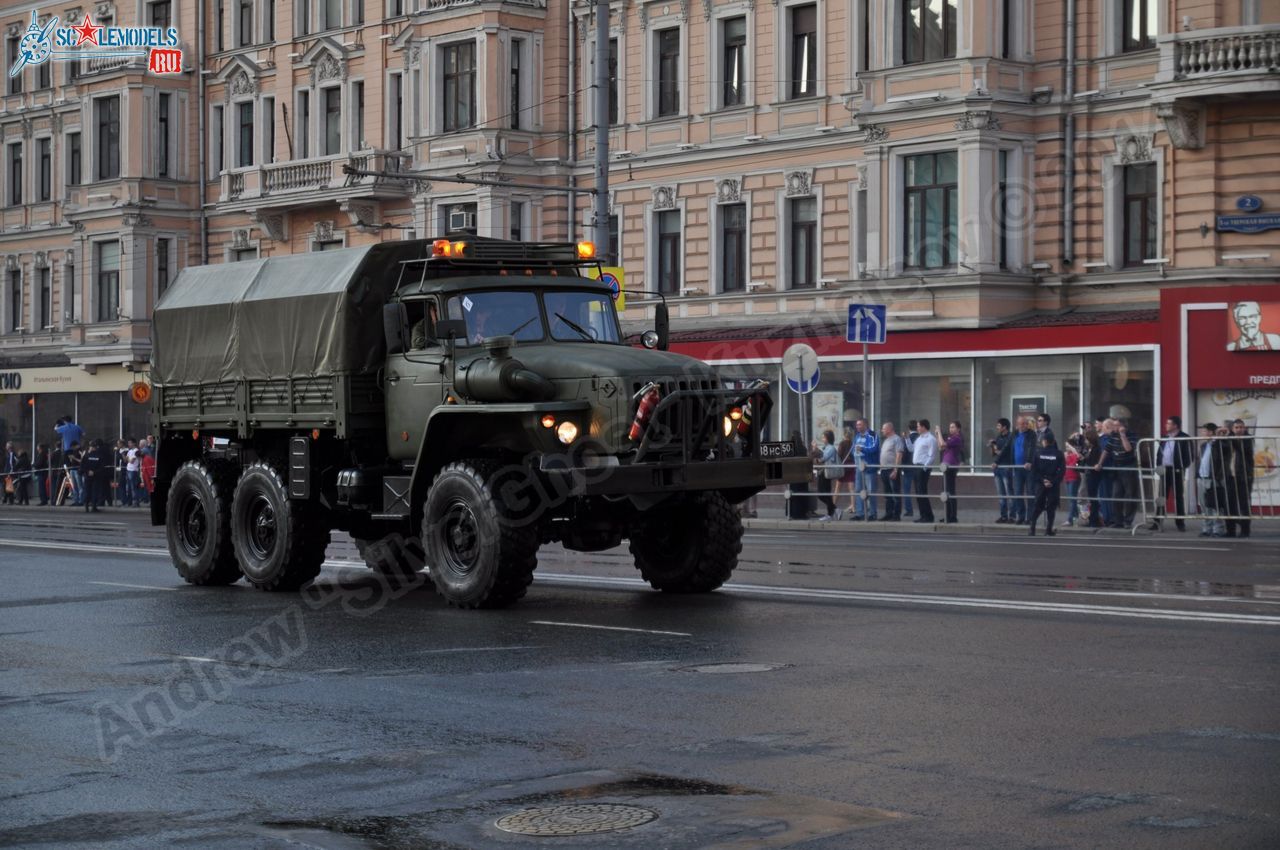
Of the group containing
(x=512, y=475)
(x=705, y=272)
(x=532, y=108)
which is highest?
(x=532, y=108)

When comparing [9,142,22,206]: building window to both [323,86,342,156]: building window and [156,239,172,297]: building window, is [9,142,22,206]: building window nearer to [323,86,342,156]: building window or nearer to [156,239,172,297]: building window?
[156,239,172,297]: building window

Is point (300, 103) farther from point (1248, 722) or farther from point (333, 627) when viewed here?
point (1248, 722)

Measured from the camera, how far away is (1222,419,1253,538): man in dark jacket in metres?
26.1

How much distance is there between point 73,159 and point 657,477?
49069 millimetres

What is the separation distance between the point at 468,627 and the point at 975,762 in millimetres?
6529

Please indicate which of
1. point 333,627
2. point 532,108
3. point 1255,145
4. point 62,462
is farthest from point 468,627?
point 62,462

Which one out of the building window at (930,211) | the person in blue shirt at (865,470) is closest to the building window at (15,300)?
the building window at (930,211)

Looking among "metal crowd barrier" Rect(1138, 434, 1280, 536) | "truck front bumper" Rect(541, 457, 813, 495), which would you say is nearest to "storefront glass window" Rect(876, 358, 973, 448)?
"metal crowd barrier" Rect(1138, 434, 1280, 536)

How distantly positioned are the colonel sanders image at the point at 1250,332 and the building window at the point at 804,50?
11.4m

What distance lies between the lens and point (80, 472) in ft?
155

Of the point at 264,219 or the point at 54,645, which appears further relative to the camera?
the point at 264,219

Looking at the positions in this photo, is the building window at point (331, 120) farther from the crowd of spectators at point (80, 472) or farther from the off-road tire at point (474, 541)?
the off-road tire at point (474, 541)

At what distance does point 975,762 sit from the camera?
8.20 metres

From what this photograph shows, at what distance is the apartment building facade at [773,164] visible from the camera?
34.8m
